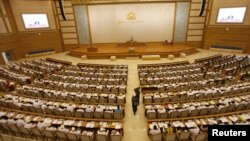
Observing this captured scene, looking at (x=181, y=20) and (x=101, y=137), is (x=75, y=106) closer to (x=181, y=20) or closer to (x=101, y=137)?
(x=101, y=137)

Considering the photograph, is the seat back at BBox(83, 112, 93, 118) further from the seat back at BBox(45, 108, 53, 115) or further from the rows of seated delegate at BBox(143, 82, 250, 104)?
the rows of seated delegate at BBox(143, 82, 250, 104)

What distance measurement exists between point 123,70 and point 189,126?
7.68 metres

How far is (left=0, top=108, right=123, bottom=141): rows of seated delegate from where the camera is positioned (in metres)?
6.06

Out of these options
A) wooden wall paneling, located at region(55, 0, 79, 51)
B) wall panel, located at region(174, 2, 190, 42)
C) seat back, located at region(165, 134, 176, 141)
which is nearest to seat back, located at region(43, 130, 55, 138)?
seat back, located at region(165, 134, 176, 141)

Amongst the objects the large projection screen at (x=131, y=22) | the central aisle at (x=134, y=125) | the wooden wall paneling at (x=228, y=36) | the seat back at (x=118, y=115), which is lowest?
the central aisle at (x=134, y=125)

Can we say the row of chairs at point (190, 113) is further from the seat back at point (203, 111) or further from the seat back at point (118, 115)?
the seat back at point (118, 115)

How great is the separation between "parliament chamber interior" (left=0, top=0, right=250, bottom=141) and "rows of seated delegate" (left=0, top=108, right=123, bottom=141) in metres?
0.04

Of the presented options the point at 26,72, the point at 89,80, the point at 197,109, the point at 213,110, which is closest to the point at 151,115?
the point at 197,109

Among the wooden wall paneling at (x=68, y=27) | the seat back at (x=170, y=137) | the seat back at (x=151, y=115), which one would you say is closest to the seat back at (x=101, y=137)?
the seat back at (x=151, y=115)

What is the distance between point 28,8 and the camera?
1864cm

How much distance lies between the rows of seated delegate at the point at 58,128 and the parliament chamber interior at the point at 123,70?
43 mm

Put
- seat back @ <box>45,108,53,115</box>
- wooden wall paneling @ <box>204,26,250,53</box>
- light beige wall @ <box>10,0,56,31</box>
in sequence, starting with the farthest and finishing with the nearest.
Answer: light beige wall @ <box>10,0,56,31</box> < wooden wall paneling @ <box>204,26,250,53</box> < seat back @ <box>45,108,53,115</box>

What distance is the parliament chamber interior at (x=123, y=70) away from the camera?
22.2ft

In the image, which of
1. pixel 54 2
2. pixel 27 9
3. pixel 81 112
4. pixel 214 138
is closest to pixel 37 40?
pixel 27 9
